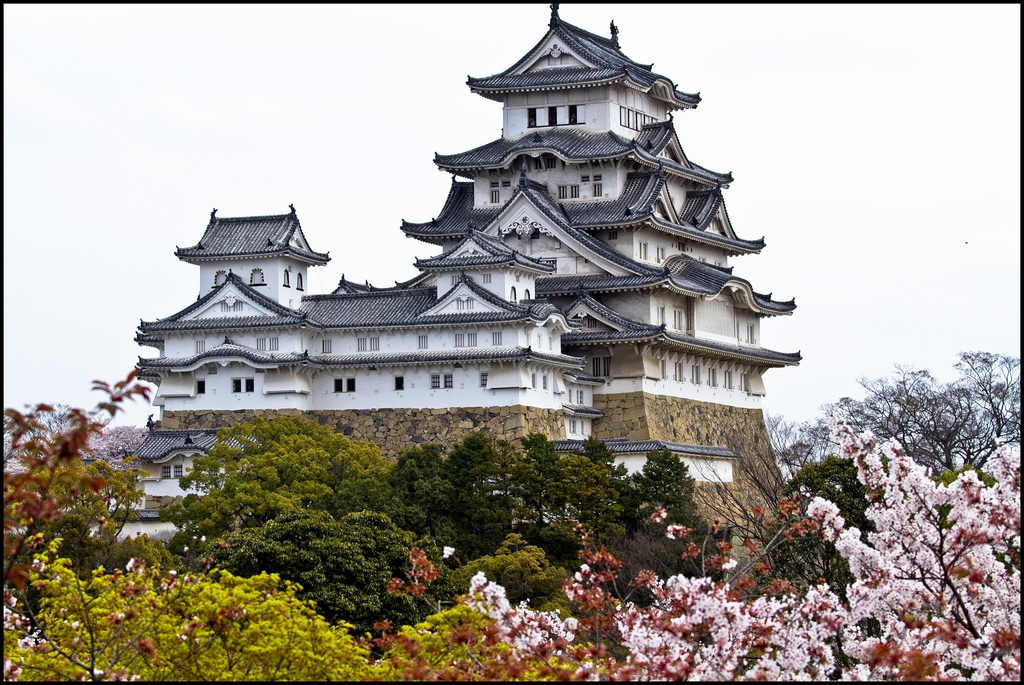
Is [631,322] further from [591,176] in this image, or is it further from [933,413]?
[933,413]

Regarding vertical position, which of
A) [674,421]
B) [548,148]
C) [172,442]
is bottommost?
[172,442]

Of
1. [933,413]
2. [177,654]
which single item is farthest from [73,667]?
[933,413]

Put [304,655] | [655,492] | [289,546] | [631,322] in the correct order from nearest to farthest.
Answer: [304,655], [289,546], [655,492], [631,322]

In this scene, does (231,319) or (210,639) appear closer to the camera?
(210,639)

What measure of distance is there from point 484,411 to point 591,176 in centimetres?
1446

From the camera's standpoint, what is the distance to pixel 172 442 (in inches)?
2031

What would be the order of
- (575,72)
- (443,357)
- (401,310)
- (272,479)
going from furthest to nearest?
(575,72), (401,310), (443,357), (272,479)

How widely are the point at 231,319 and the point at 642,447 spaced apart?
15.0m

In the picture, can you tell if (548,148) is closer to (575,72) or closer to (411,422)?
(575,72)

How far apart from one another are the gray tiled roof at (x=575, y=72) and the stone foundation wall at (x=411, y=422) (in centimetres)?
1557

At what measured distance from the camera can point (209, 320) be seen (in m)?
54.9

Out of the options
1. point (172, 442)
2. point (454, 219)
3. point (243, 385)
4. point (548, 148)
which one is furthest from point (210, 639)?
point (454, 219)

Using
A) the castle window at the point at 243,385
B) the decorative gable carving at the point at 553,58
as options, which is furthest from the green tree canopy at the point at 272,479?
the decorative gable carving at the point at 553,58

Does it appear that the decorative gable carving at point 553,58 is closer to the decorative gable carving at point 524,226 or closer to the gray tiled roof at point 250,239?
the decorative gable carving at point 524,226
